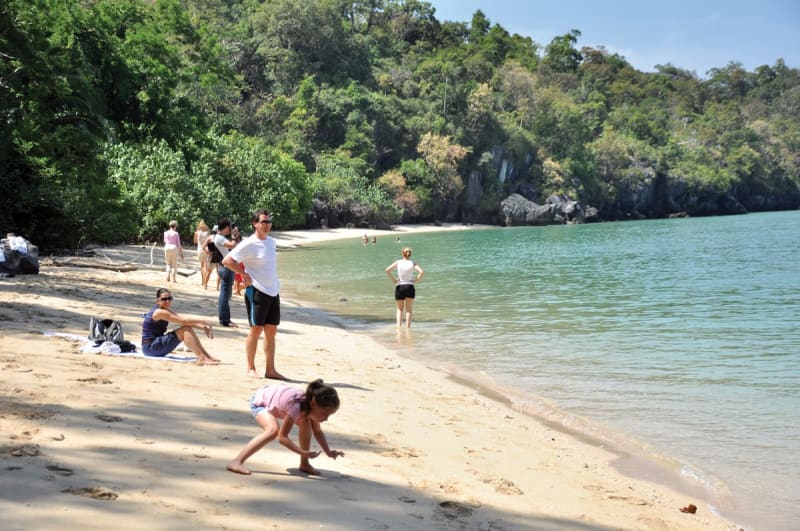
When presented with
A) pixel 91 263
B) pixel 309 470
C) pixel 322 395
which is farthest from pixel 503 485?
pixel 91 263

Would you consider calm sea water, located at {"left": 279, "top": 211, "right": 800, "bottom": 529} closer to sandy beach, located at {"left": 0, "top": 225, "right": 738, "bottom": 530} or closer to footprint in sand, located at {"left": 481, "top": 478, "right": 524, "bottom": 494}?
sandy beach, located at {"left": 0, "top": 225, "right": 738, "bottom": 530}

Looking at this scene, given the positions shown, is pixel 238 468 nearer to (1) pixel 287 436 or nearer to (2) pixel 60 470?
(1) pixel 287 436

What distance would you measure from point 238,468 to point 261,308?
3461mm

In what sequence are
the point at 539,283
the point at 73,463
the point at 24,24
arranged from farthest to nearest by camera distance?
the point at 539,283
the point at 24,24
the point at 73,463

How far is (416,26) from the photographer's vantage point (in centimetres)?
11769

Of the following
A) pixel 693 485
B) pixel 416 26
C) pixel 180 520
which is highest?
pixel 416 26

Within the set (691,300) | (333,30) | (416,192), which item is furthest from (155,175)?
(333,30)

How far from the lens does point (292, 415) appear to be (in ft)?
16.8

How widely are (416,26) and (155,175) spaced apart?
293 feet

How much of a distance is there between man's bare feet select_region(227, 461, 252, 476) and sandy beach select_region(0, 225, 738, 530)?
0.18 feet

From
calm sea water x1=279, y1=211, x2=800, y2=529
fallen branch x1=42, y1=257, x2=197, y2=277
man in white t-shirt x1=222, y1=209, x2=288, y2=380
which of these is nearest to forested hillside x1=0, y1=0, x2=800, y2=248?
fallen branch x1=42, y1=257, x2=197, y2=277

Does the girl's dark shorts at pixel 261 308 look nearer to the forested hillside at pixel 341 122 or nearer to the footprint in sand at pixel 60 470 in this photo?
the footprint in sand at pixel 60 470

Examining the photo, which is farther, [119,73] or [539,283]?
[539,283]

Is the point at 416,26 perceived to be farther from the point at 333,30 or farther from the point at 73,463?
the point at 73,463
